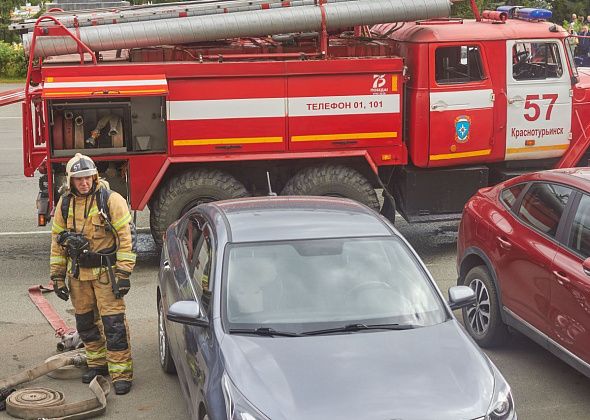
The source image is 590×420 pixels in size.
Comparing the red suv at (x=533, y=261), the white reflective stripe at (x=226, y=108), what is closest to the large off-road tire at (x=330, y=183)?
the white reflective stripe at (x=226, y=108)

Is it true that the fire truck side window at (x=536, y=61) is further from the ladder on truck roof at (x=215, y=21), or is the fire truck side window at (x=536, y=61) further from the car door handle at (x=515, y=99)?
the ladder on truck roof at (x=215, y=21)

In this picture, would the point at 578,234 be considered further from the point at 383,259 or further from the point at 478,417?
the point at 478,417

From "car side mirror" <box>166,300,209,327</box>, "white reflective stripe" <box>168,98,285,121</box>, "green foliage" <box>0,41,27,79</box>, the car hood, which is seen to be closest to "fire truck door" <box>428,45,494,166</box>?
"white reflective stripe" <box>168,98,285,121</box>

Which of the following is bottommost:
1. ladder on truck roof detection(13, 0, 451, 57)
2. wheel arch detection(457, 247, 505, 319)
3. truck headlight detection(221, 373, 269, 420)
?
wheel arch detection(457, 247, 505, 319)

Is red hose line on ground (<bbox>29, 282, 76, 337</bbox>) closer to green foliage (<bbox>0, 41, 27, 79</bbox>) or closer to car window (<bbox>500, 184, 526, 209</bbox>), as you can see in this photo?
car window (<bbox>500, 184, 526, 209</bbox>)

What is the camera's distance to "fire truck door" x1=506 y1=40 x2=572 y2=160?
11125mm

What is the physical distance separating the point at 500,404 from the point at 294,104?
591cm

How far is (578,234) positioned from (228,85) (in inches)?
180

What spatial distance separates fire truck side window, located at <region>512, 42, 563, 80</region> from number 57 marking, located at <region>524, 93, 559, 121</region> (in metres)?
0.21

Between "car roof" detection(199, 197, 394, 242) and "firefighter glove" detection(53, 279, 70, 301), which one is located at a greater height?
"car roof" detection(199, 197, 394, 242)

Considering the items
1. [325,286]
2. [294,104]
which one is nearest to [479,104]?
[294,104]

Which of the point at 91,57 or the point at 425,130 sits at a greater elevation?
the point at 91,57

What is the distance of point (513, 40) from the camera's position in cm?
1109

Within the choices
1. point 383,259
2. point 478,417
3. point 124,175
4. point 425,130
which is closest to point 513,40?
point 425,130
